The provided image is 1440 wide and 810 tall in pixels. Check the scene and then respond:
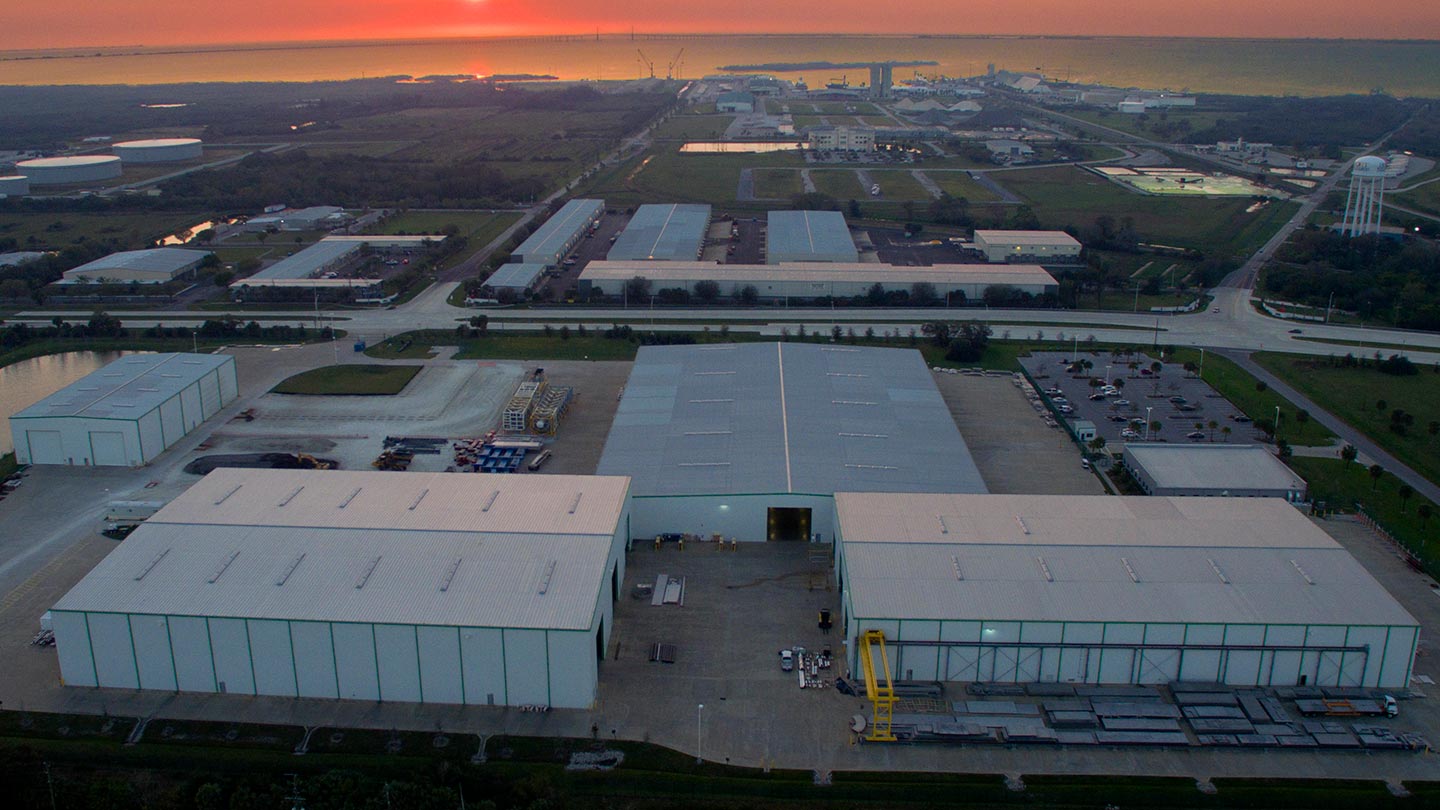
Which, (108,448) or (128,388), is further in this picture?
(128,388)

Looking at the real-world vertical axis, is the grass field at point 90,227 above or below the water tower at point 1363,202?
below

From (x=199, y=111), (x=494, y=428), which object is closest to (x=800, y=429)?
(x=494, y=428)

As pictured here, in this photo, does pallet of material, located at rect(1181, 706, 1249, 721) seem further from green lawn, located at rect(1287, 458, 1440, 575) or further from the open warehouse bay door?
the open warehouse bay door

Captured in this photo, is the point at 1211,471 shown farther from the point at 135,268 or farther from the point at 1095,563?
the point at 135,268

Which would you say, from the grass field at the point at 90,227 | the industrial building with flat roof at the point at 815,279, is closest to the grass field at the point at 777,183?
the industrial building with flat roof at the point at 815,279

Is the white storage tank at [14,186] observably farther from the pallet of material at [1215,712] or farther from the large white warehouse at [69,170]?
the pallet of material at [1215,712]

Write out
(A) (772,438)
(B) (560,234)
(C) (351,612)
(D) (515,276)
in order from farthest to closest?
(B) (560,234), (D) (515,276), (A) (772,438), (C) (351,612)

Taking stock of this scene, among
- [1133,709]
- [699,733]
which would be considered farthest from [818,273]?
[699,733]
